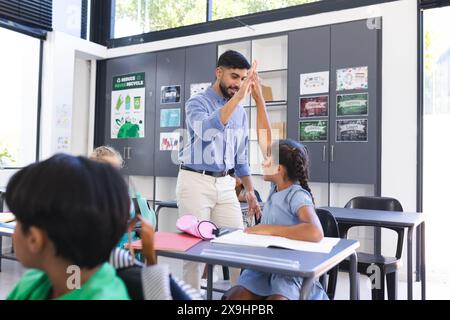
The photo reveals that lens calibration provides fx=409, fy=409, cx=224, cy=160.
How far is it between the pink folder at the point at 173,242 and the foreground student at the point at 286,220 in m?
0.25

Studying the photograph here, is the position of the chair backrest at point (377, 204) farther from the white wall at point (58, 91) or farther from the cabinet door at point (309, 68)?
the white wall at point (58, 91)

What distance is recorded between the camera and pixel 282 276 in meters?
1.49

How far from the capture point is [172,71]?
4.72 meters

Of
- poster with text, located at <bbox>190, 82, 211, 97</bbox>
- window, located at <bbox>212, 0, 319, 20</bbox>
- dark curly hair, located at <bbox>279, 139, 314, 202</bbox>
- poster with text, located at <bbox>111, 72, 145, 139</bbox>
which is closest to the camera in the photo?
dark curly hair, located at <bbox>279, 139, 314, 202</bbox>

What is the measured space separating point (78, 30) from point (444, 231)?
15.3 feet

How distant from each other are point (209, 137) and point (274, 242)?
0.74 meters

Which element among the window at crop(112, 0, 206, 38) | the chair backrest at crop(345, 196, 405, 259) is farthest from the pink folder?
the window at crop(112, 0, 206, 38)

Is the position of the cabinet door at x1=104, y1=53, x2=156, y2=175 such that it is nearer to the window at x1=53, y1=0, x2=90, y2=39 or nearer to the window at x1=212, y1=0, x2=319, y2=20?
the window at x1=53, y1=0, x2=90, y2=39

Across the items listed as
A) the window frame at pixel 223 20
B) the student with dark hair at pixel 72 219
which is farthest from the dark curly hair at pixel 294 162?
the window frame at pixel 223 20

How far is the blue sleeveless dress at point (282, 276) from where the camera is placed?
4.83 feet

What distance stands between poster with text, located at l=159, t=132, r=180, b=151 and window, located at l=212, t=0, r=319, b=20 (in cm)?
140

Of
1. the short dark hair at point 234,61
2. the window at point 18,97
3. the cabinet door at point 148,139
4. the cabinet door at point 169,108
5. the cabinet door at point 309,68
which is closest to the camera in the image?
the short dark hair at point 234,61

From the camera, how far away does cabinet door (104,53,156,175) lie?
4.86 m
